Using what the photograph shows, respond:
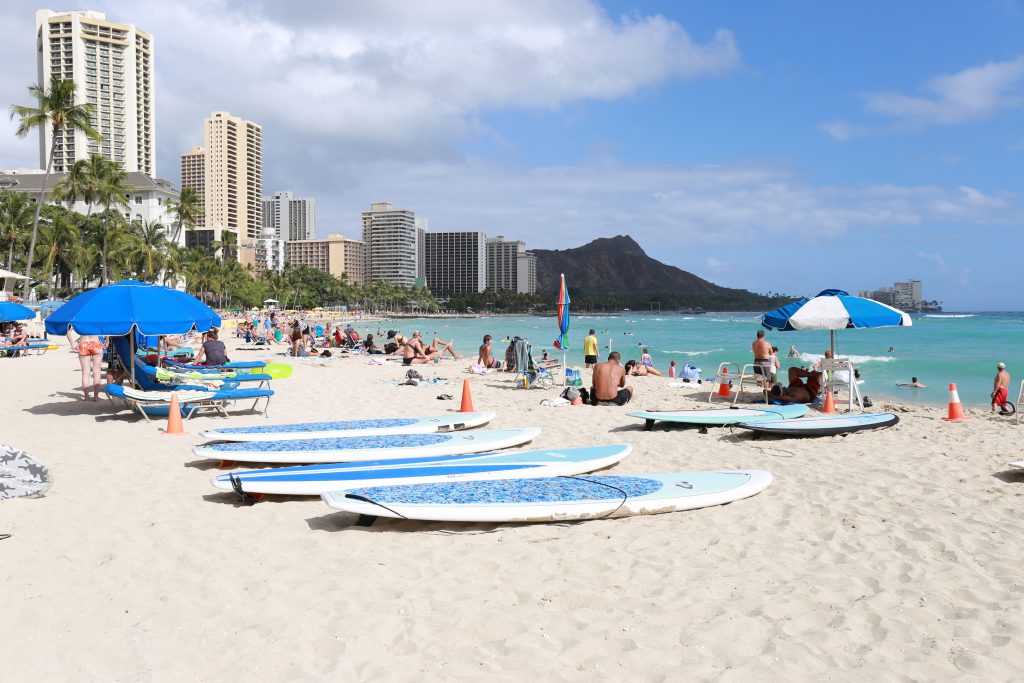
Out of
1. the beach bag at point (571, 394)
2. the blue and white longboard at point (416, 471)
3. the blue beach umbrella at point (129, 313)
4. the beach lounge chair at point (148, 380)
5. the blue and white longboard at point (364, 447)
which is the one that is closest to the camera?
the blue and white longboard at point (416, 471)

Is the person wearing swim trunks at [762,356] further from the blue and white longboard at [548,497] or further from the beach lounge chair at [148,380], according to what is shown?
the beach lounge chair at [148,380]

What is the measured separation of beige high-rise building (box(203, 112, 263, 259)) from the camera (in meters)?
153

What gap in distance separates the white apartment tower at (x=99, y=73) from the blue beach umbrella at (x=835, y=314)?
118 m

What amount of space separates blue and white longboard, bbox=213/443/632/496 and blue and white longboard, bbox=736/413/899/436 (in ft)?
7.98

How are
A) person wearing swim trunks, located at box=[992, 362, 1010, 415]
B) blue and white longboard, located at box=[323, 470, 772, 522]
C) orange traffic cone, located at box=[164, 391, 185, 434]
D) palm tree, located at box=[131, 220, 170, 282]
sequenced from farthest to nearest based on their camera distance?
palm tree, located at box=[131, 220, 170, 282]
person wearing swim trunks, located at box=[992, 362, 1010, 415]
orange traffic cone, located at box=[164, 391, 185, 434]
blue and white longboard, located at box=[323, 470, 772, 522]

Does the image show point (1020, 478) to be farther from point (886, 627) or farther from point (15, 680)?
point (15, 680)

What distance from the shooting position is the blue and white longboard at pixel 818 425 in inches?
330

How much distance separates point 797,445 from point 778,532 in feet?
11.6

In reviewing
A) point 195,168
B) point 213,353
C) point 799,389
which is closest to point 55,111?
point 213,353

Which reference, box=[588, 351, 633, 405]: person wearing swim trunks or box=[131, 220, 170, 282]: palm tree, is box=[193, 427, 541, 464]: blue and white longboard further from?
box=[131, 220, 170, 282]: palm tree

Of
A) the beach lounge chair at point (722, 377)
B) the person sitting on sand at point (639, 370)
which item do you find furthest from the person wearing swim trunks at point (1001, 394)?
the person sitting on sand at point (639, 370)

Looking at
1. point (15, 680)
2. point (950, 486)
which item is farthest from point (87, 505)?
point (950, 486)

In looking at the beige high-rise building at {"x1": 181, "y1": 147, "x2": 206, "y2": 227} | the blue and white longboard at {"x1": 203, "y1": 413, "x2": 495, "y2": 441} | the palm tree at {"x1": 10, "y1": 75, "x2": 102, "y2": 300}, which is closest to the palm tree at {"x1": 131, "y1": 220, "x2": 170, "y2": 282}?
the palm tree at {"x1": 10, "y1": 75, "x2": 102, "y2": 300}

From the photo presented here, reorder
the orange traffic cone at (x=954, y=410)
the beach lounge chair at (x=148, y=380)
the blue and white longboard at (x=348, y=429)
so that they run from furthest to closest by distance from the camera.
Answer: the orange traffic cone at (x=954, y=410), the beach lounge chair at (x=148, y=380), the blue and white longboard at (x=348, y=429)
